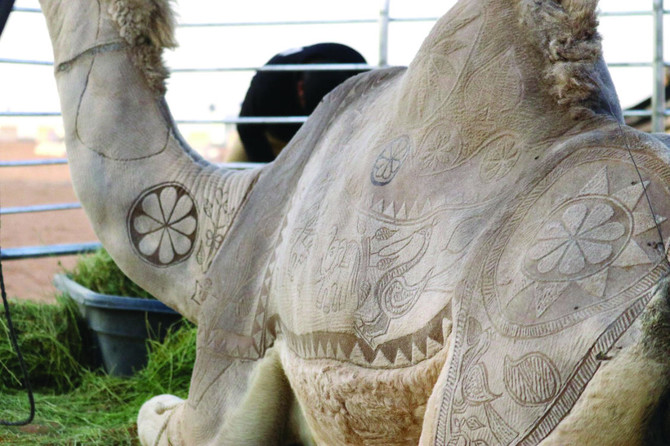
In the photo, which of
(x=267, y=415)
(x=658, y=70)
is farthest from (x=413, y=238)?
(x=658, y=70)

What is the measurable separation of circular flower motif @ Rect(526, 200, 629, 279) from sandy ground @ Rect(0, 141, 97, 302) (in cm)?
309

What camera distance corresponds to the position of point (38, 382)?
358 cm

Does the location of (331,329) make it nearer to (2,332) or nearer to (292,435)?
(292,435)

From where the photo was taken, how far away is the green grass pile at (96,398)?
2875 mm

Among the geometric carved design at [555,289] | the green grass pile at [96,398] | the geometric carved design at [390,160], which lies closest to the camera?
the geometric carved design at [555,289]

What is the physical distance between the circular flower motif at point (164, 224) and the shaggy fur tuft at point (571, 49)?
1101 mm

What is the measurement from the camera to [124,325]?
3.58m

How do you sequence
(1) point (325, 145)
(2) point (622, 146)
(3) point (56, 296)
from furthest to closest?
(3) point (56, 296) < (1) point (325, 145) < (2) point (622, 146)

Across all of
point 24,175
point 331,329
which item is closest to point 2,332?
point 331,329

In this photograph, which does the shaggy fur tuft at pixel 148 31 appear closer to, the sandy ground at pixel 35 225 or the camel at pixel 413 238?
the camel at pixel 413 238

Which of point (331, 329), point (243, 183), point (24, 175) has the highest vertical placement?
point (243, 183)

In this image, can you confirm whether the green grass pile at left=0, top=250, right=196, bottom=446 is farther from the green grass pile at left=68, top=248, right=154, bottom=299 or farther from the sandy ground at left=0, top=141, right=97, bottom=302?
the sandy ground at left=0, top=141, right=97, bottom=302

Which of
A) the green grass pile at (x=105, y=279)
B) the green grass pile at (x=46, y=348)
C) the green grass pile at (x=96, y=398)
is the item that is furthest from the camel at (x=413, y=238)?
the green grass pile at (x=105, y=279)

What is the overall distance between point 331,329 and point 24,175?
17157 millimetres
